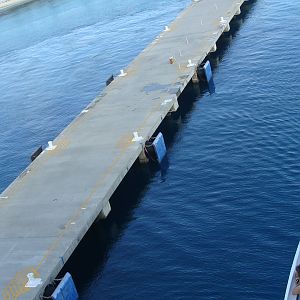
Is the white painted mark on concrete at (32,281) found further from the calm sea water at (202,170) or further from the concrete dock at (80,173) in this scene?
the calm sea water at (202,170)

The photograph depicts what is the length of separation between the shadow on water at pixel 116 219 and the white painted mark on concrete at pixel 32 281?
4.71m

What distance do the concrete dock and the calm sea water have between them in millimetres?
3254

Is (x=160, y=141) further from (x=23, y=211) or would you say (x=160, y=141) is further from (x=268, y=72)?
(x=268, y=72)

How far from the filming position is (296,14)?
103 m

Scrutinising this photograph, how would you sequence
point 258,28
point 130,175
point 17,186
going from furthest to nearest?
point 258,28
point 130,175
point 17,186

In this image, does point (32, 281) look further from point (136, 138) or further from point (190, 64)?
point (190, 64)

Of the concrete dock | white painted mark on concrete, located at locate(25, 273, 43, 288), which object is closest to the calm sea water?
the concrete dock

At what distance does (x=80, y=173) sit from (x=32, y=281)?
1612 cm

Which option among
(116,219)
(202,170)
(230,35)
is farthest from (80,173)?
(230,35)

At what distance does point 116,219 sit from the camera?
170ft

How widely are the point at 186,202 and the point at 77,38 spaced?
78.1m

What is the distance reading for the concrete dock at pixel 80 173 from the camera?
4244 cm

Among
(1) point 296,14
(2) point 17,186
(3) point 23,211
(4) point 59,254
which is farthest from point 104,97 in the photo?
(1) point 296,14

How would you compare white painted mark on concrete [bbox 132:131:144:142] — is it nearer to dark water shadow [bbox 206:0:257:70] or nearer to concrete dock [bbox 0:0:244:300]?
concrete dock [bbox 0:0:244:300]
